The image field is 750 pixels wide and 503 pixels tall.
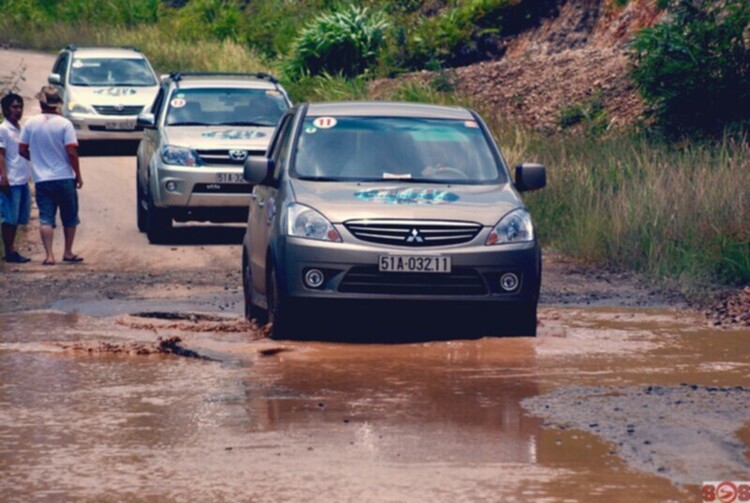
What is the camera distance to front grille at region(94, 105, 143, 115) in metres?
29.3

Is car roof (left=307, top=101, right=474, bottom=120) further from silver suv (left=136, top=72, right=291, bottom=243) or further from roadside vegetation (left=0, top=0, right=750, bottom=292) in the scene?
silver suv (left=136, top=72, right=291, bottom=243)

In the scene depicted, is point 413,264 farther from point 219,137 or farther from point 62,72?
point 62,72

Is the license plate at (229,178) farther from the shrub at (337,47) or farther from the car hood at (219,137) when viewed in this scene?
the shrub at (337,47)

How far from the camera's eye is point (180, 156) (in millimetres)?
18750

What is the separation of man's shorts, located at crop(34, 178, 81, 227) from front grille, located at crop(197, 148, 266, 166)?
81.0 inches

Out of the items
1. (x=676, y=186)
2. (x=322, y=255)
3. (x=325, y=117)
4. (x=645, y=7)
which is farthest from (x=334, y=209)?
(x=645, y=7)

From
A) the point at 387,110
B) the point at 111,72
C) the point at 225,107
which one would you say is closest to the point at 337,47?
the point at 111,72

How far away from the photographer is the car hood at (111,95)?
29.5 m

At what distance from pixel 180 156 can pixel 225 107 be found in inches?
54.2

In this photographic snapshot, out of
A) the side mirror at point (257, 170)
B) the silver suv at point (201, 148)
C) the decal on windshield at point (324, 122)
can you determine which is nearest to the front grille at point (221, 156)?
the silver suv at point (201, 148)

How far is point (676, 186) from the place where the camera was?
55.3 feet

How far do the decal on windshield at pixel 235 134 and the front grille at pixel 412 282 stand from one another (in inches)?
317

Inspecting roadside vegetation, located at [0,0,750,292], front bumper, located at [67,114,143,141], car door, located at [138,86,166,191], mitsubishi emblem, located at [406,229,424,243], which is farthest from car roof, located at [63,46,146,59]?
mitsubishi emblem, located at [406,229,424,243]

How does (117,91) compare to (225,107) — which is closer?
(225,107)
